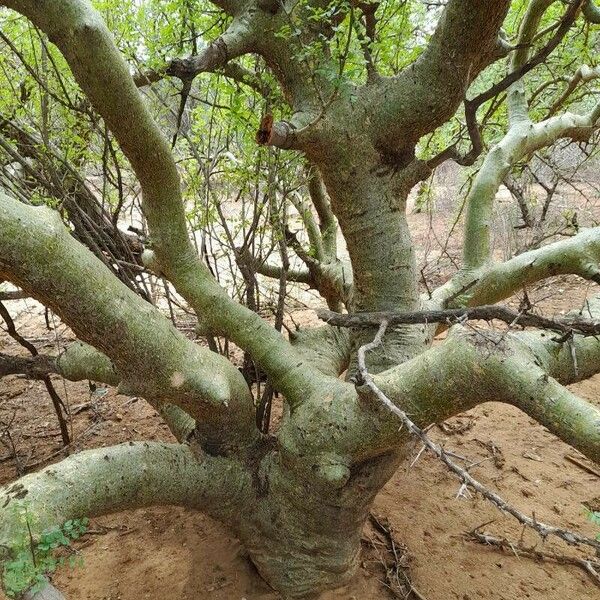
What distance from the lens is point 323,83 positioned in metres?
2.21

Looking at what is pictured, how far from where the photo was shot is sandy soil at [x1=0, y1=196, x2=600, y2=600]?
7.87 feet

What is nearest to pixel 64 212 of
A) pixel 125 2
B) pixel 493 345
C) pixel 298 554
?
pixel 125 2

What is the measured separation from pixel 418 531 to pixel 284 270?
5.42ft

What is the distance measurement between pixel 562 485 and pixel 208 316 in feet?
8.42

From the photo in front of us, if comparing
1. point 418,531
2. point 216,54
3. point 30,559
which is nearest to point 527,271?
point 418,531

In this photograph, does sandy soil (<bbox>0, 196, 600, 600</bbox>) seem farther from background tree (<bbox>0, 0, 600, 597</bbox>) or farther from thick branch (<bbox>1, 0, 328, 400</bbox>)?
thick branch (<bbox>1, 0, 328, 400</bbox>)

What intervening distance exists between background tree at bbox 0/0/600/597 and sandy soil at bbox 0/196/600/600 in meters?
0.32

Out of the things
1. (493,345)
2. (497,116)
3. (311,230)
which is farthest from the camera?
(497,116)

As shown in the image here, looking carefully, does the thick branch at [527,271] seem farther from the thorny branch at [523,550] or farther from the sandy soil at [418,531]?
the thorny branch at [523,550]

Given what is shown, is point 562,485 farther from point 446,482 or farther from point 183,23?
point 183,23

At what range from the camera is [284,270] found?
2.62 meters

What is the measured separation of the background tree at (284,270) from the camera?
1.54m

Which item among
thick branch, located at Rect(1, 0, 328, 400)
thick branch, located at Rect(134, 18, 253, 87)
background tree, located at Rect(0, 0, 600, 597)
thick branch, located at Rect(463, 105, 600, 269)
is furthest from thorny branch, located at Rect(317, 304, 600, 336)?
thick branch, located at Rect(463, 105, 600, 269)

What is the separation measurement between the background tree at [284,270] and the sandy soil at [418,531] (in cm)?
32
